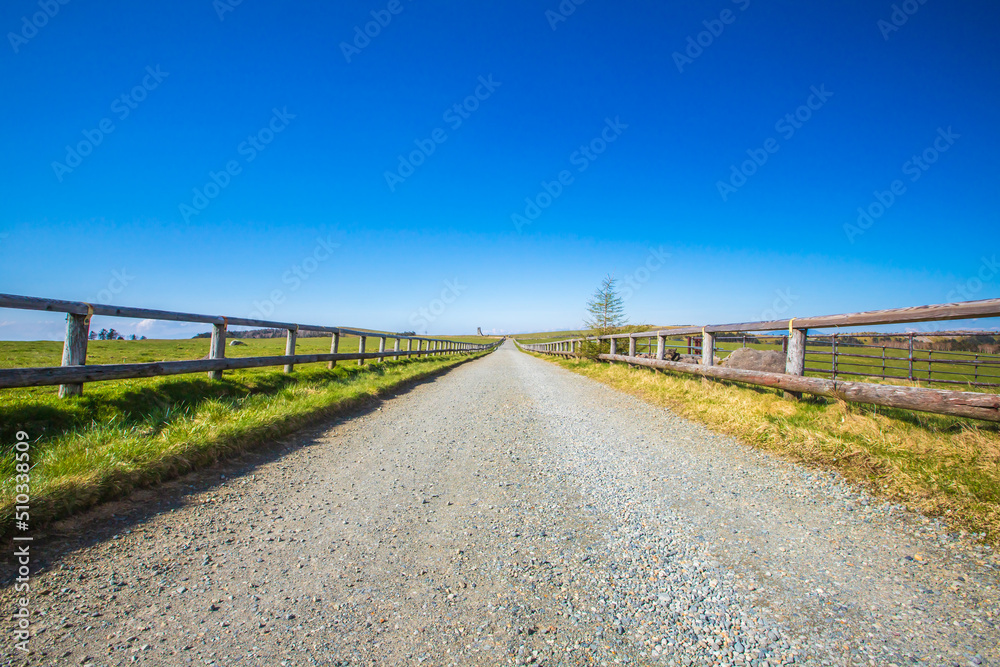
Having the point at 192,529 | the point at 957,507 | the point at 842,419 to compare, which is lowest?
the point at 192,529

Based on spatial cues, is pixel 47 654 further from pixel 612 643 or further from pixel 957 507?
pixel 957 507

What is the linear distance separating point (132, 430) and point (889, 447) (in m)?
6.90

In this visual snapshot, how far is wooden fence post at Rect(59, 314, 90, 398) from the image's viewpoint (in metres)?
4.36

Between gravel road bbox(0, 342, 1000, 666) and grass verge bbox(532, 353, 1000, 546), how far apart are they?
25 cm

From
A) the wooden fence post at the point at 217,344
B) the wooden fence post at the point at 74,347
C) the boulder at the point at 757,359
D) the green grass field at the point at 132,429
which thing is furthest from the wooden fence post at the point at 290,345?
the boulder at the point at 757,359

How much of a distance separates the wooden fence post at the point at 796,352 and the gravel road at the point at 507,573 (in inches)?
82.6

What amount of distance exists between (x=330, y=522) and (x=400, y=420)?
329cm

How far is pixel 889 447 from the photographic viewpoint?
3516 millimetres

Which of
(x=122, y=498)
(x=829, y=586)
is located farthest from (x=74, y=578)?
(x=829, y=586)

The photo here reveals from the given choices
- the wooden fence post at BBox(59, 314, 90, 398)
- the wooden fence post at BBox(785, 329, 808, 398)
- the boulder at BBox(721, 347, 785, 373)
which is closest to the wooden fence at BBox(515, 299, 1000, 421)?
the wooden fence post at BBox(785, 329, 808, 398)

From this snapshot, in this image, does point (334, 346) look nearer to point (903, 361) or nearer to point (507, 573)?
point (507, 573)

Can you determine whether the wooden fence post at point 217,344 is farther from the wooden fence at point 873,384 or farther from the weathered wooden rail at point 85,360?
the wooden fence at point 873,384

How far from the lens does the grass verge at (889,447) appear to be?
8.91ft

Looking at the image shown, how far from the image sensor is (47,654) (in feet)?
4.99
